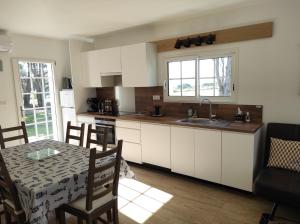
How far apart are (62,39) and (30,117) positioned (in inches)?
69.9

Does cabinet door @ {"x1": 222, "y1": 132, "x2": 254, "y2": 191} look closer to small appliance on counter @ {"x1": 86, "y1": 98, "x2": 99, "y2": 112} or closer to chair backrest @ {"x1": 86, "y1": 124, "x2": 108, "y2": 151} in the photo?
chair backrest @ {"x1": 86, "y1": 124, "x2": 108, "y2": 151}

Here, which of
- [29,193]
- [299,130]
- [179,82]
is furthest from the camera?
[179,82]

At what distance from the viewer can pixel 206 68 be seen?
11.2 ft

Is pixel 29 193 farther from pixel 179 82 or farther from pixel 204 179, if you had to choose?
pixel 179 82

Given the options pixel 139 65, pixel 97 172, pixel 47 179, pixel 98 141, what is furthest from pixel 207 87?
pixel 47 179

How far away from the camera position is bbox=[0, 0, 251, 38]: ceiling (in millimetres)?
2654

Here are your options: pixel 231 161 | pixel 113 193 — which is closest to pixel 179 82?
pixel 231 161

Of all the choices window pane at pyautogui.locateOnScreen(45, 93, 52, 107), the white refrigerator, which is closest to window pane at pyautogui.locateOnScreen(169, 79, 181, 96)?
the white refrigerator

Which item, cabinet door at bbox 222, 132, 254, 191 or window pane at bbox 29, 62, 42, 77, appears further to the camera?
window pane at bbox 29, 62, 42, 77

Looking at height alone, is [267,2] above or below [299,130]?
above

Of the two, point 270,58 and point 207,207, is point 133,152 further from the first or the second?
point 270,58

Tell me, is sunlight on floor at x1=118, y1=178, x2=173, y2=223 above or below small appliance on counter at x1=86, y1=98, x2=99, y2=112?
below

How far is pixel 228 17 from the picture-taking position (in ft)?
10.2

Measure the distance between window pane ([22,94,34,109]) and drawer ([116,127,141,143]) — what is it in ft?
6.36
